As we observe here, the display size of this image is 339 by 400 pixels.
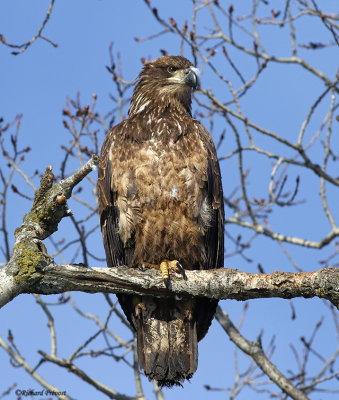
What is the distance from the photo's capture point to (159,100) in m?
5.81

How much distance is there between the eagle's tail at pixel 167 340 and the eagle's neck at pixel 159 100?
1.85 metres

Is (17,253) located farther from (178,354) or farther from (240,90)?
(240,90)

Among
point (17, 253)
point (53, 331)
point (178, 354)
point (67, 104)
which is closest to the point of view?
point (17, 253)

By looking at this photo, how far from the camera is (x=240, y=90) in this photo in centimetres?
705

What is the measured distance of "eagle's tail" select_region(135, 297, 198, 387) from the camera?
469 cm

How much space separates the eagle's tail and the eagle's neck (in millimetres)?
1849

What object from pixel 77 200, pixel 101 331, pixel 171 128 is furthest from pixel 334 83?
pixel 101 331

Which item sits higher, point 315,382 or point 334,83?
point 334,83

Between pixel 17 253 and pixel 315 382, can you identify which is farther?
pixel 315 382

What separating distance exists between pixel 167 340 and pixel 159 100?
2264 mm

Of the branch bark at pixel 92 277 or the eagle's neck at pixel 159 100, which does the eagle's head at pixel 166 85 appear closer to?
the eagle's neck at pixel 159 100

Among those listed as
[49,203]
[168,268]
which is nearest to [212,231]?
[168,268]

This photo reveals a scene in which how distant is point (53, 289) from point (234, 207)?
12.6 feet

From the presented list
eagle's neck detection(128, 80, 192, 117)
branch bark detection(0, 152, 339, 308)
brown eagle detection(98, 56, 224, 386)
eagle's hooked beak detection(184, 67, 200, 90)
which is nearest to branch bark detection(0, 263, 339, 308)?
branch bark detection(0, 152, 339, 308)
